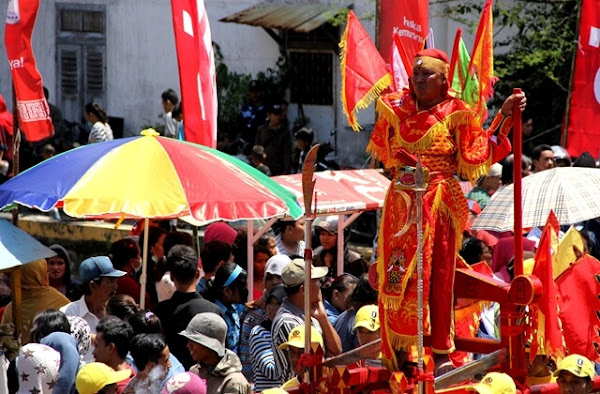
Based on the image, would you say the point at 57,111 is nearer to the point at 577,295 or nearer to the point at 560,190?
the point at 560,190

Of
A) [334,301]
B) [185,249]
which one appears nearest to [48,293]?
[185,249]

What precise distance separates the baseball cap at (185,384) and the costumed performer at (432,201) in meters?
1.21

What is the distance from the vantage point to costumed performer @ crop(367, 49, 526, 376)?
24.8 feet

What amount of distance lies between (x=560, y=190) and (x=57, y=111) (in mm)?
10415

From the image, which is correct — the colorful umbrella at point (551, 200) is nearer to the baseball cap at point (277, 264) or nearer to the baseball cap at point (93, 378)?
the baseball cap at point (277, 264)

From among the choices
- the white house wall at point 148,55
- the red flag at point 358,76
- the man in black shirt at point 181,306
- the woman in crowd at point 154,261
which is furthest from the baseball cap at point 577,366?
the white house wall at point 148,55

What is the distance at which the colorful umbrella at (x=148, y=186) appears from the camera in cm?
848

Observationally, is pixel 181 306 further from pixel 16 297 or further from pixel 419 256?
pixel 419 256

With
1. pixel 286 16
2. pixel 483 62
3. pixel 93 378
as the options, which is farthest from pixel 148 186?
pixel 286 16

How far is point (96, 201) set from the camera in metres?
8.45

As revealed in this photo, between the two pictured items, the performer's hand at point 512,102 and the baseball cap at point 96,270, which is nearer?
the performer's hand at point 512,102

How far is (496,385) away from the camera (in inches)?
284

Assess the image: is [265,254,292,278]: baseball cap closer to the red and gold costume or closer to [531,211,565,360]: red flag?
the red and gold costume

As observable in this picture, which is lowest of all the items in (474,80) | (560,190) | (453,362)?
(453,362)
